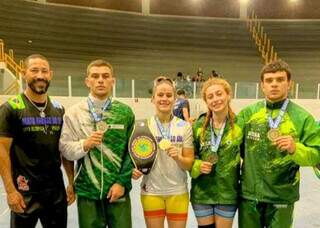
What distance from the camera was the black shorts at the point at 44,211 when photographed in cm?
263

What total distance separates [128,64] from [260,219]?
17929 millimetres

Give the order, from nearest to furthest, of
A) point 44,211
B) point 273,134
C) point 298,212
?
point 273,134 → point 44,211 → point 298,212

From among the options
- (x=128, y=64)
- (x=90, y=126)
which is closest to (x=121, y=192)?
(x=90, y=126)

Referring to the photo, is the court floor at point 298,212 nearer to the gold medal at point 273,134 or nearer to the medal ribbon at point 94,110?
the medal ribbon at point 94,110

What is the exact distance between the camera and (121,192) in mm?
2625

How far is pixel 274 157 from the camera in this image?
248cm

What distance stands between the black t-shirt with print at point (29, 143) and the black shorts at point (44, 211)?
58 mm

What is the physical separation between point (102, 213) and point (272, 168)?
122cm

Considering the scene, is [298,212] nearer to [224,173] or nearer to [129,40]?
[224,173]

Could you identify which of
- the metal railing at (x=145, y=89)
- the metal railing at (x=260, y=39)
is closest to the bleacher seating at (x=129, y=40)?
the metal railing at (x=260, y=39)

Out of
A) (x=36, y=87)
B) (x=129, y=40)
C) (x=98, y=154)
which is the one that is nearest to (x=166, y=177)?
(x=98, y=154)

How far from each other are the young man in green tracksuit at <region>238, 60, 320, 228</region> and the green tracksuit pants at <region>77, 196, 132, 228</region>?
84 cm

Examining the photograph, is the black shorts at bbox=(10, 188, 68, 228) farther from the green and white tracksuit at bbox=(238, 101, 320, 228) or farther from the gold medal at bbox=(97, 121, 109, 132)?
the green and white tracksuit at bbox=(238, 101, 320, 228)

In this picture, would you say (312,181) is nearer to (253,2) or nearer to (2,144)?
(2,144)
